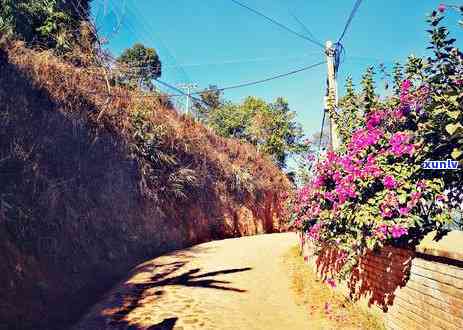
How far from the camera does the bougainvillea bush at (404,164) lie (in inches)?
176

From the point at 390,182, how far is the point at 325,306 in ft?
9.29

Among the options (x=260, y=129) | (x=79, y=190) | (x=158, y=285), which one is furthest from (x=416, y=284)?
(x=260, y=129)

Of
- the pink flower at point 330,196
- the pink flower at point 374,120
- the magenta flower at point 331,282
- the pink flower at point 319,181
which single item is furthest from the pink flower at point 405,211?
the magenta flower at point 331,282

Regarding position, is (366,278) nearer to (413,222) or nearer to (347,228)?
(347,228)

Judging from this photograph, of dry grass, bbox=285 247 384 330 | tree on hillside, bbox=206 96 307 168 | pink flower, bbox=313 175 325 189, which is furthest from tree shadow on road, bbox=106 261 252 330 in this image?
tree on hillside, bbox=206 96 307 168

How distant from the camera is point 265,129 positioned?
88.3 feet

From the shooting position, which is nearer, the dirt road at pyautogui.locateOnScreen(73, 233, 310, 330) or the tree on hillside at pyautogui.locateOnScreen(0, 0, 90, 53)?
the dirt road at pyautogui.locateOnScreen(73, 233, 310, 330)

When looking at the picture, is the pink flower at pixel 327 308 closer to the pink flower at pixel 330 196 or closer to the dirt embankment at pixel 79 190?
the pink flower at pixel 330 196

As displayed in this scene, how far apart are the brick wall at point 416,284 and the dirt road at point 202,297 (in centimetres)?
125

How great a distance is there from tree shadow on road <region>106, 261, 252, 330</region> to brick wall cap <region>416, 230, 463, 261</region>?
140 inches

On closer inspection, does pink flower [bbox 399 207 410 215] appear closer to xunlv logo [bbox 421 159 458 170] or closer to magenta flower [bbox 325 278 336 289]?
xunlv logo [bbox 421 159 458 170]

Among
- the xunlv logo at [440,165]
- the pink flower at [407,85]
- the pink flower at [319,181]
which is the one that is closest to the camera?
the xunlv logo at [440,165]

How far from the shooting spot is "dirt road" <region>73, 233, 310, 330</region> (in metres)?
4.99

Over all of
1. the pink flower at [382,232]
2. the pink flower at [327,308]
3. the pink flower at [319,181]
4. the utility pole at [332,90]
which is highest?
the utility pole at [332,90]
